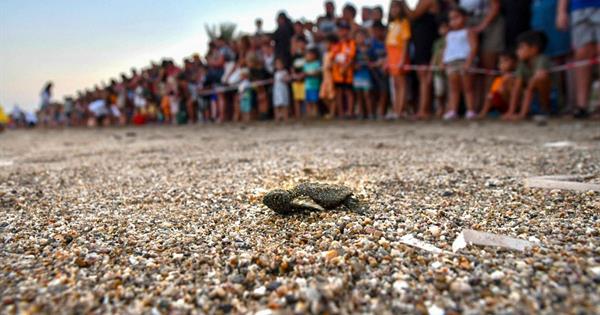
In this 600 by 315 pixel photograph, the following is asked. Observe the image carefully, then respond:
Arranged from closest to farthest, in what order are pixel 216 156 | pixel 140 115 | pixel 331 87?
pixel 216 156 → pixel 331 87 → pixel 140 115

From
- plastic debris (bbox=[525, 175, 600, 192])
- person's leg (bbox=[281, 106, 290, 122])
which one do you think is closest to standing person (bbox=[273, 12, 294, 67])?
person's leg (bbox=[281, 106, 290, 122])

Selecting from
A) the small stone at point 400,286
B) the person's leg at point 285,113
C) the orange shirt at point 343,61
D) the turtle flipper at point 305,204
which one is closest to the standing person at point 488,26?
the orange shirt at point 343,61

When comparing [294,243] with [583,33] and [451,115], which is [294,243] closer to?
[583,33]


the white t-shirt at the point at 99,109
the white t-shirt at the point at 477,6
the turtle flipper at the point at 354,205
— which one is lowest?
the turtle flipper at the point at 354,205

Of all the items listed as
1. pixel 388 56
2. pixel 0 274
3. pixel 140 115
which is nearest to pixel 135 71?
pixel 140 115

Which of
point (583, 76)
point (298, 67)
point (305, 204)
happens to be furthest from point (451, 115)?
Answer: point (305, 204)

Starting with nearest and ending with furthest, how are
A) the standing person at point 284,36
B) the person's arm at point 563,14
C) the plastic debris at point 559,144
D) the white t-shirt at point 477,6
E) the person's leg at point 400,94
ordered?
the plastic debris at point 559,144 → the person's arm at point 563,14 → the white t-shirt at point 477,6 → the person's leg at point 400,94 → the standing person at point 284,36

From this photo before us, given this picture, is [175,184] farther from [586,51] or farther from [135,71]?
[135,71]

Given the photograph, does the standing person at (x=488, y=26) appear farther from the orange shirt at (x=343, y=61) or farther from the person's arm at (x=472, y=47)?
→ the orange shirt at (x=343, y=61)
